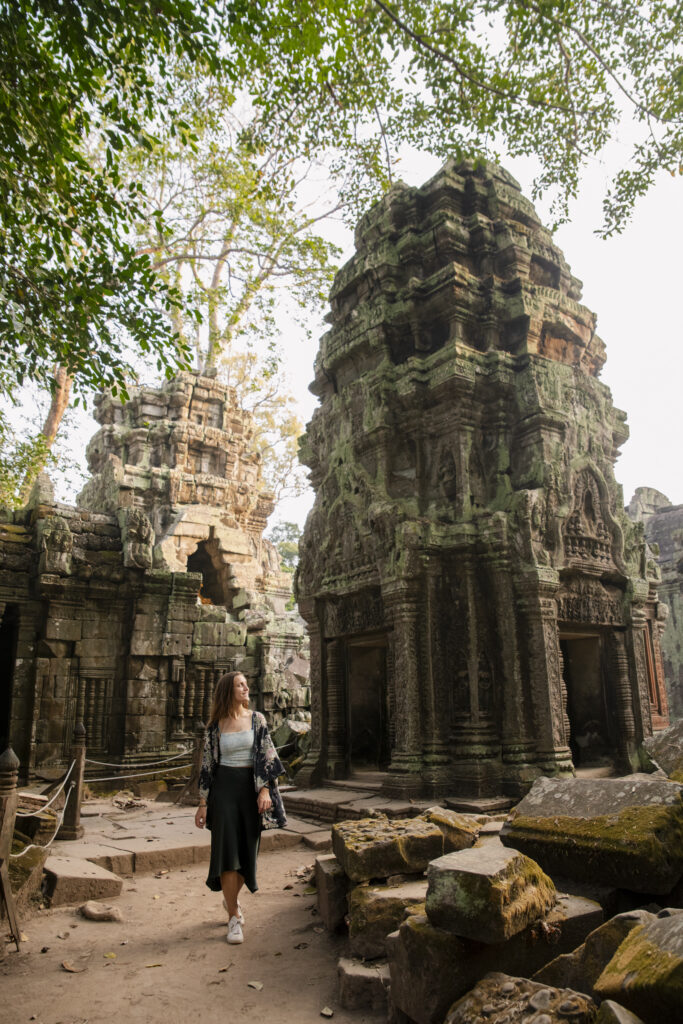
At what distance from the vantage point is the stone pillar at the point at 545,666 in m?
6.77

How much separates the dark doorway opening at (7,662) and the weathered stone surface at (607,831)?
741 centimetres

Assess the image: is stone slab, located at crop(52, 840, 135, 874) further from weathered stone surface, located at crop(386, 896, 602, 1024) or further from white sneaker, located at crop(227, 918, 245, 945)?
weathered stone surface, located at crop(386, 896, 602, 1024)

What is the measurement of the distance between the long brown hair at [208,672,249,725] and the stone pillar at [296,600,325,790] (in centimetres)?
407

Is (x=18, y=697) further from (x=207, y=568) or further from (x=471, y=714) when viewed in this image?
(x=207, y=568)

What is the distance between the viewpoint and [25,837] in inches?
202

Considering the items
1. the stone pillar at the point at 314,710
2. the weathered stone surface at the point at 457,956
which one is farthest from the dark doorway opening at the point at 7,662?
the weathered stone surface at the point at 457,956

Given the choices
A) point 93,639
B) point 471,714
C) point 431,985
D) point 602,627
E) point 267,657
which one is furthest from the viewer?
point 267,657

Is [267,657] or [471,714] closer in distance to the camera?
[471,714]

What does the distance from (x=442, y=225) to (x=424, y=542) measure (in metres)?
4.09

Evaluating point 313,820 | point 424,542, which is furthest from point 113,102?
point 313,820

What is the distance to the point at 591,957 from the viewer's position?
251 centimetres

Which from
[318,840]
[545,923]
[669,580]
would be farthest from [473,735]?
[669,580]

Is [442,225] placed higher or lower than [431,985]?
higher

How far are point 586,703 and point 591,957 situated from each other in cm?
618
